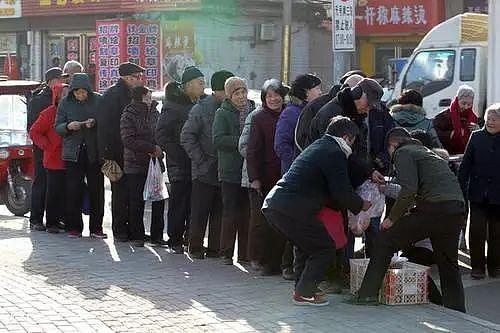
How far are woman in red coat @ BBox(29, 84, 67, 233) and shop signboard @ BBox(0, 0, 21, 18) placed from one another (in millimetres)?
19286

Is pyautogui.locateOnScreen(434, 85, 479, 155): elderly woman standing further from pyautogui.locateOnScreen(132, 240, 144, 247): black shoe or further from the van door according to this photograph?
the van door

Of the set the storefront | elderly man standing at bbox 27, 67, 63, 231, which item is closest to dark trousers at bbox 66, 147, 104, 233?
elderly man standing at bbox 27, 67, 63, 231

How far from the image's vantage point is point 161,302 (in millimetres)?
8109

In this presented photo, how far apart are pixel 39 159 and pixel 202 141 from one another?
3042 mm

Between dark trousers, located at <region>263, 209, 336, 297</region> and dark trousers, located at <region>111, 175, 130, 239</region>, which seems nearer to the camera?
dark trousers, located at <region>263, 209, 336, 297</region>

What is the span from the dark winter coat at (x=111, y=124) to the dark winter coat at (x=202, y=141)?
1.22m

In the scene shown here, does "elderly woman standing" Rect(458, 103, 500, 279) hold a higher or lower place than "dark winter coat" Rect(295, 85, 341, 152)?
lower

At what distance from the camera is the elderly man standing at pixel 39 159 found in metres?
12.2

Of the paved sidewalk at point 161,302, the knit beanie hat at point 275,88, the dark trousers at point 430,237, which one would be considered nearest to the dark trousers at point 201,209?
the paved sidewalk at point 161,302

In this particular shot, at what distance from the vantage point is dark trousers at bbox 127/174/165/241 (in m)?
11.0

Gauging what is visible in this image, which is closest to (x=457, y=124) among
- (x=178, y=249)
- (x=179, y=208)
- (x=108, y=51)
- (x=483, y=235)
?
(x=483, y=235)

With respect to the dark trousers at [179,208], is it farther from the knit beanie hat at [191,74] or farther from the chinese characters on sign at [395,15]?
the chinese characters on sign at [395,15]

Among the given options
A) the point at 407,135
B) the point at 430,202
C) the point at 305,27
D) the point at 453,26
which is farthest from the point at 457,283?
the point at 305,27

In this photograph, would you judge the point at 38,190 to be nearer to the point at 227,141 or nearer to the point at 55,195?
the point at 55,195
